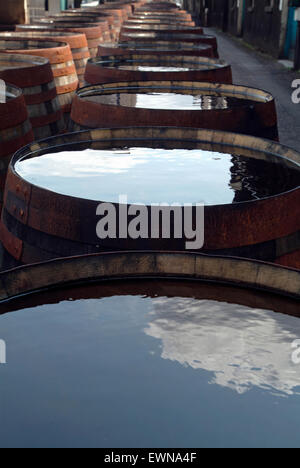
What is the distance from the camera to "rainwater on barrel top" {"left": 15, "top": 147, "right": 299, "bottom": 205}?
261cm

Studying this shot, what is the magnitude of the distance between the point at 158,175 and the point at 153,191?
26 cm

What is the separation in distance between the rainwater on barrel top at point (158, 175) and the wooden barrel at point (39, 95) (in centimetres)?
166

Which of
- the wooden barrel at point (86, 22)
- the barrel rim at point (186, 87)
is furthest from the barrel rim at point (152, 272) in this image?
the wooden barrel at point (86, 22)

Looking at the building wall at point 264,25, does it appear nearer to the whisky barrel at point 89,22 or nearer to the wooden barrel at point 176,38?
the whisky barrel at point 89,22

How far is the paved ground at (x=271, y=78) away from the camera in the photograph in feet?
38.1

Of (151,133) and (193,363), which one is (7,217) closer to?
(151,133)

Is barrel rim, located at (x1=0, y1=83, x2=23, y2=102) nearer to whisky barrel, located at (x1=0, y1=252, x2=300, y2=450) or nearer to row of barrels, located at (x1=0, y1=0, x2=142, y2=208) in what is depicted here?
row of barrels, located at (x1=0, y1=0, x2=142, y2=208)

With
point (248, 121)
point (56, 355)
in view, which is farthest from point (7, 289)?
point (248, 121)

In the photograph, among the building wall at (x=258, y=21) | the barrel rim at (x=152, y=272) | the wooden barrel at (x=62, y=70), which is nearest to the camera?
the barrel rim at (x=152, y=272)

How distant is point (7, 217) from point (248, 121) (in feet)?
5.54

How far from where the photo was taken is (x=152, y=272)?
6.41 feet

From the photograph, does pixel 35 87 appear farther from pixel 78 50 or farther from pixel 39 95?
pixel 78 50

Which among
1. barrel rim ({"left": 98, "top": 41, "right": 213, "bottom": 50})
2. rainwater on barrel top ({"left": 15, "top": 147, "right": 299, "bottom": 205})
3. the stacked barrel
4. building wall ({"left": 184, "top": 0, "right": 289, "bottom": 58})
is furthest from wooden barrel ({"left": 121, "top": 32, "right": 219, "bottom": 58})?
building wall ({"left": 184, "top": 0, "right": 289, "bottom": 58})

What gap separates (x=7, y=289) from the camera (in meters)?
1.80
